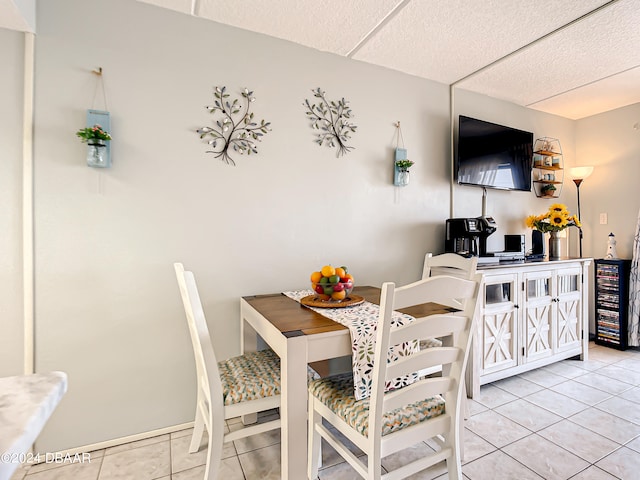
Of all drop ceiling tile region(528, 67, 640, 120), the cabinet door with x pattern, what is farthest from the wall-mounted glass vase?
drop ceiling tile region(528, 67, 640, 120)

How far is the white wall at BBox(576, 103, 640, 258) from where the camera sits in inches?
131

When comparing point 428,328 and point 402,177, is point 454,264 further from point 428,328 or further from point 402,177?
point 428,328

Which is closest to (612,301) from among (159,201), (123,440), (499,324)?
(499,324)

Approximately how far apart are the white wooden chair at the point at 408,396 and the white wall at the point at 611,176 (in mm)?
3173

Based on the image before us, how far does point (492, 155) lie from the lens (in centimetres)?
294

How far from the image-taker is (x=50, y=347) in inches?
67.2

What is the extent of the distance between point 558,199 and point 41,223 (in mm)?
4376

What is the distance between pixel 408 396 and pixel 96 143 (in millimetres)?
1844

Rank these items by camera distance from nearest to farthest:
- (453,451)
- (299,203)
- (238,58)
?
(453,451), (238,58), (299,203)

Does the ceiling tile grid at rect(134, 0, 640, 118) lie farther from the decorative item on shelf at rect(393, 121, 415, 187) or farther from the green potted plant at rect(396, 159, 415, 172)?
the green potted plant at rect(396, 159, 415, 172)

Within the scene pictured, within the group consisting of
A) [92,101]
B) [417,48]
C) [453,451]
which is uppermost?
[417,48]

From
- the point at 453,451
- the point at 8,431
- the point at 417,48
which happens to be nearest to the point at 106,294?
the point at 8,431

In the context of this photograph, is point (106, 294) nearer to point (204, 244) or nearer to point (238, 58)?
point (204, 244)

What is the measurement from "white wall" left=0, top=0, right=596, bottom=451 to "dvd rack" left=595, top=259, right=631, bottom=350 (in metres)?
2.57
